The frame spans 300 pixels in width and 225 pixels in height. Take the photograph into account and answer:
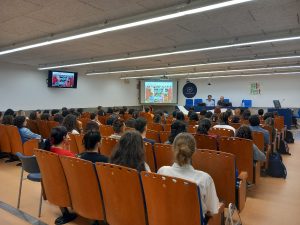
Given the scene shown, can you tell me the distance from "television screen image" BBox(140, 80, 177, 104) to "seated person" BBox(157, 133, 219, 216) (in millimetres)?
13683

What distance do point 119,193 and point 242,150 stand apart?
7.10 ft

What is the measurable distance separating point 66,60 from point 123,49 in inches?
137

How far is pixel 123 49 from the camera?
7922 mm

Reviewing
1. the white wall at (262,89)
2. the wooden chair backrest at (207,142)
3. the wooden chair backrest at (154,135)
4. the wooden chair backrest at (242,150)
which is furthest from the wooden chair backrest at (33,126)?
the white wall at (262,89)

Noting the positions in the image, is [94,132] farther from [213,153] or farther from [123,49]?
[123,49]

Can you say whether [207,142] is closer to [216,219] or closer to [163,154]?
[163,154]

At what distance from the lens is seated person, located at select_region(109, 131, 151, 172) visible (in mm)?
2137

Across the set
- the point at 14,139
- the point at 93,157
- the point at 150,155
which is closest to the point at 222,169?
the point at 150,155

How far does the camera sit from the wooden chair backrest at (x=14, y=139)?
15.5 feet

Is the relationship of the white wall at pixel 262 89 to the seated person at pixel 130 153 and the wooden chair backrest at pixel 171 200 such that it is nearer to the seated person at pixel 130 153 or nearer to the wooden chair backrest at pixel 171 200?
the seated person at pixel 130 153

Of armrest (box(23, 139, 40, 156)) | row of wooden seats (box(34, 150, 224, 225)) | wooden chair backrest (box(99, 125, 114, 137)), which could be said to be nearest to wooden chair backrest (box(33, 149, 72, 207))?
row of wooden seats (box(34, 150, 224, 225))

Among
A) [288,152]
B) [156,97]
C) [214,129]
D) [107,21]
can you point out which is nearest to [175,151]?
[214,129]

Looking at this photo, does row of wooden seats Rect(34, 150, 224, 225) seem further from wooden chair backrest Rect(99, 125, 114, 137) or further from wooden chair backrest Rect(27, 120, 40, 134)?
wooden chair backrest Rect(27, 120, 40, 134)

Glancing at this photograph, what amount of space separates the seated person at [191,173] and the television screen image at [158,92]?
1368 centimetres
